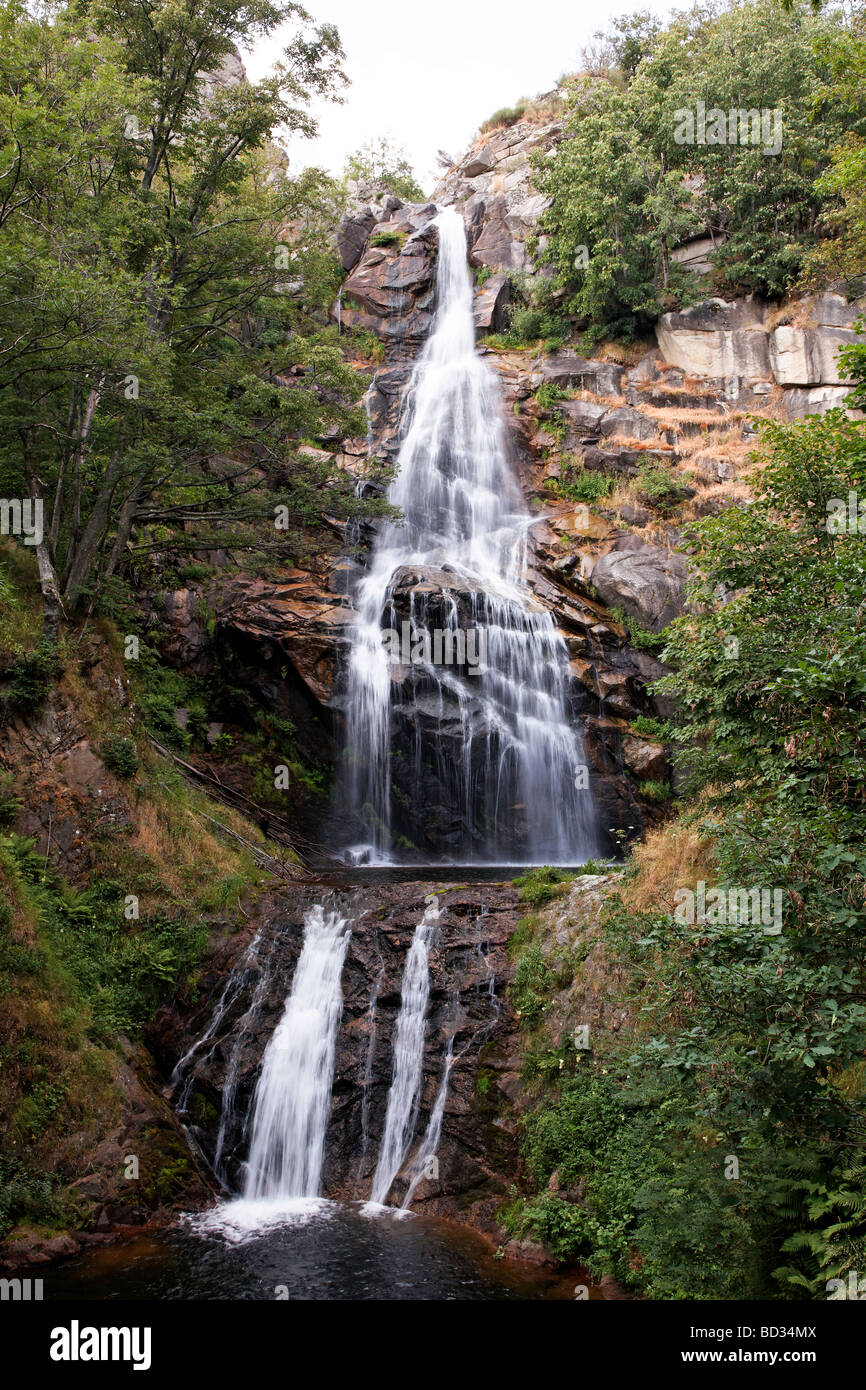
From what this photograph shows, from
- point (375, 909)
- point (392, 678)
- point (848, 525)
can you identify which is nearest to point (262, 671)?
point (392, 678)

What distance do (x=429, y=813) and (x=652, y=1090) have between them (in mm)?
11985

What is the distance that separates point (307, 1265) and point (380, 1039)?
9.89 feet

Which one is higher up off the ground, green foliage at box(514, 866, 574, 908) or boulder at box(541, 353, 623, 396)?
boulder at box(541, 353, 623, 396)

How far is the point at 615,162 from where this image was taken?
27.4m

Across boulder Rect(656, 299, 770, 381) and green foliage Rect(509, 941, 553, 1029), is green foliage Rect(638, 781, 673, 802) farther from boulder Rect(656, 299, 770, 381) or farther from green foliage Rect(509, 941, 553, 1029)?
boulder Rect(656, 299, 770, 381)

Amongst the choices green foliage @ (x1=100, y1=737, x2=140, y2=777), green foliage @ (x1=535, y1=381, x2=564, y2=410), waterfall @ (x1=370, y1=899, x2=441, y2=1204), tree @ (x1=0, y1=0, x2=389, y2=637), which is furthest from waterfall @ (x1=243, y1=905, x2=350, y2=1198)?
green foliage @ (x1=535, y1=381, x2=564, y2=410)

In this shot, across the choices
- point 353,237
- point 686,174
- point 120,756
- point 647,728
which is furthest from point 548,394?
point 120,756

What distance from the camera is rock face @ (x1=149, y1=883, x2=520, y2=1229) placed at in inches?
377

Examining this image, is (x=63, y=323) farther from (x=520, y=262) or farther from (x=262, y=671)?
(x=520, y=262)

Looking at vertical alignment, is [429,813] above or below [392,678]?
below

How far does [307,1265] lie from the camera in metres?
7.91

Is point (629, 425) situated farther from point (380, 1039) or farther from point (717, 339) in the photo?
point (380, 1039)

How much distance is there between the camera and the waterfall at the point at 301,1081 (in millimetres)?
9859

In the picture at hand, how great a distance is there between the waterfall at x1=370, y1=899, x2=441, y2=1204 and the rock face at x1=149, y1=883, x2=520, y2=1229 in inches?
3.7
